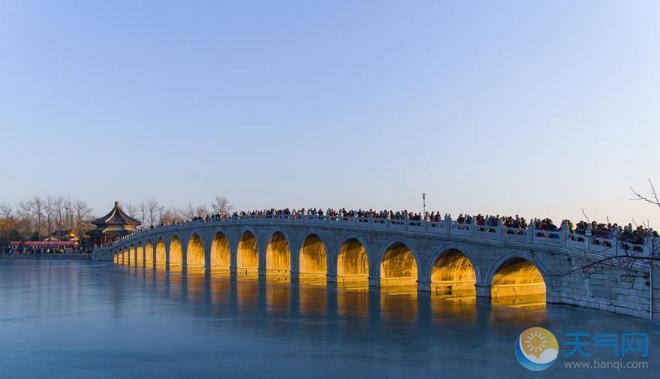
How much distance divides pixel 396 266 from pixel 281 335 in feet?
51.8

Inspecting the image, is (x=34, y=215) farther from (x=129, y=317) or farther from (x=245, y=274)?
(x=129, y=317)

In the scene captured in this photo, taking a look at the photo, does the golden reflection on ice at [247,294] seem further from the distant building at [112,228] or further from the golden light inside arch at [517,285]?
the distant building at [112,228]

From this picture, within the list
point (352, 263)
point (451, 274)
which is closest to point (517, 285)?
point (451, 274)

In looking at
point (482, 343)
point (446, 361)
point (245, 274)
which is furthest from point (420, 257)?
point (245, 274)

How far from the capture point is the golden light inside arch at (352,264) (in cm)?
3411

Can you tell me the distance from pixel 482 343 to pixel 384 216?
54.0ft

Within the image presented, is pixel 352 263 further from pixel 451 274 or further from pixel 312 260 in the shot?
pixel 451 274

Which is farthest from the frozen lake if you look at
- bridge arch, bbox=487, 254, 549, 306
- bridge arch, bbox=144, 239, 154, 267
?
bridge arch, bbox=144, 239, 154, 267

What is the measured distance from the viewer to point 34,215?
378 feet

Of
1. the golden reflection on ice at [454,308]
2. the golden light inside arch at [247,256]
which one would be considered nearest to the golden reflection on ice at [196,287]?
the golden light inside arch at [247,256]

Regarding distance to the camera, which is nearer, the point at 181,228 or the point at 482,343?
the point at 482,343

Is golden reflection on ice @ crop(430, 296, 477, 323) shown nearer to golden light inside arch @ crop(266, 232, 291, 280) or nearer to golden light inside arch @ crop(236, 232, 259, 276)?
golden light inside arch @ crop(266, 232, 291, 280)

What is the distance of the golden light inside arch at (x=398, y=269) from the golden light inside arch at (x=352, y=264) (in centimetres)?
213

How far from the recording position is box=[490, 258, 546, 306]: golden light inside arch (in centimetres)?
2469
